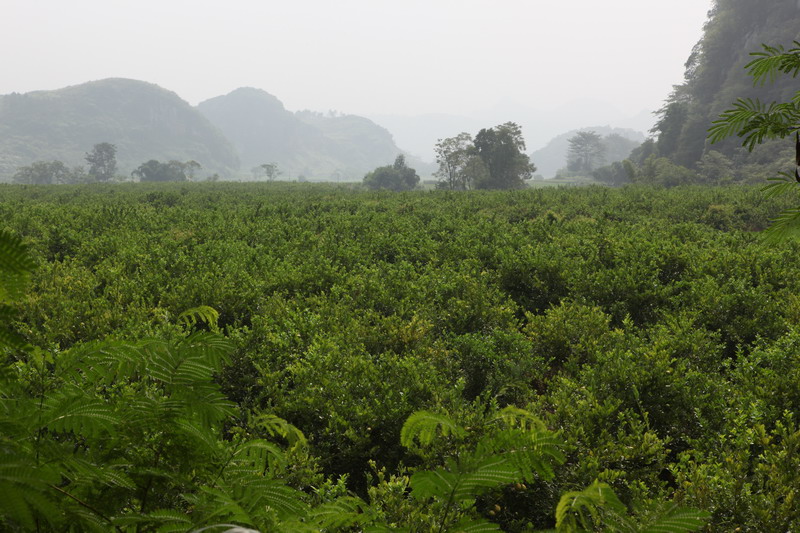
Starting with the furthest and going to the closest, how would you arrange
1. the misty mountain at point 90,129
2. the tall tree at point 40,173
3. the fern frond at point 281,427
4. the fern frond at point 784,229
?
the misty mountain at point 90,129, the tall tree at point 40,173, the fern frond at point 281,427, the fern frond at point 784,229

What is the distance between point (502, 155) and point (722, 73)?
39.2 meters

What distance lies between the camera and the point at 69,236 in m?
8.62

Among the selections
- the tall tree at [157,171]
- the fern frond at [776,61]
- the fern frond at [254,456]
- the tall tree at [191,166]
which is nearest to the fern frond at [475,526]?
the fern frond at [254,456]

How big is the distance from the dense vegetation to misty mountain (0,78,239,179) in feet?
596

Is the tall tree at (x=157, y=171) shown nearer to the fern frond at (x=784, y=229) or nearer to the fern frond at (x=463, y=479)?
the fern frond at (x=463, y=479)

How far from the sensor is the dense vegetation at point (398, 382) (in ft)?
5.39

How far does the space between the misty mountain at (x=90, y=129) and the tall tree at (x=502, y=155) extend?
15610cm

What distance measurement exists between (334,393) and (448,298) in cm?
310

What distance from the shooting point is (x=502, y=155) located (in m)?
53.6

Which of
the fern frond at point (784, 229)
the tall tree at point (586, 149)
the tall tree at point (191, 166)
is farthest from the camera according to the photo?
the tall tree at point (586, 149)

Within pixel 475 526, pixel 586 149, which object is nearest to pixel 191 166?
pixel 586 149

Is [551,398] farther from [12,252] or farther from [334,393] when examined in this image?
[12,252]

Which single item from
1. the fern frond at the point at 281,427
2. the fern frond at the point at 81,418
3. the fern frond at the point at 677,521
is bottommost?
the fern frond at the point at 281,427

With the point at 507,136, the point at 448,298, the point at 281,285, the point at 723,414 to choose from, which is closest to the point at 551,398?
the point at 723,414
